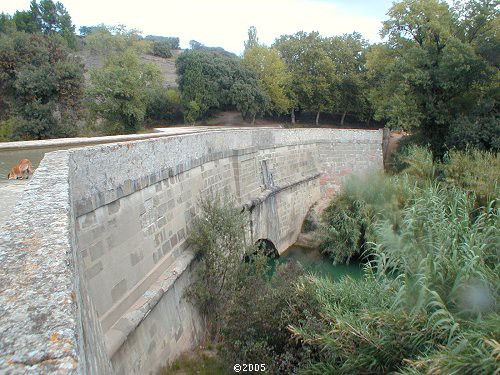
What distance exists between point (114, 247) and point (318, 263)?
967 cm

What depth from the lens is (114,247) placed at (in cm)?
443

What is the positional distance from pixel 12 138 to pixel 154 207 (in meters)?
16.4

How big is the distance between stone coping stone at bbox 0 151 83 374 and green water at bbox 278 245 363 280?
10.7m

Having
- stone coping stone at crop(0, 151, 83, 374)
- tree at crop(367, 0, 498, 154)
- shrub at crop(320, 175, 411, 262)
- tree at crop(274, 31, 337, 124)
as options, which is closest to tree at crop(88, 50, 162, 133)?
shrub at crop(320, 175, 411, 262)

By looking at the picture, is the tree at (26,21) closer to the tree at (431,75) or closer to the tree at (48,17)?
the tree at (48,17)

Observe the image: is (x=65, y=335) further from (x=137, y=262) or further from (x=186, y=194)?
(x=186, y=194)

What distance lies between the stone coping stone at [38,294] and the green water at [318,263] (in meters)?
10.7

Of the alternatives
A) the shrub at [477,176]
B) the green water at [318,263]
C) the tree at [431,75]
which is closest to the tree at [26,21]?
the tree at [431,75]

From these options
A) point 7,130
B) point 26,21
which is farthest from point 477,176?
point 26,21

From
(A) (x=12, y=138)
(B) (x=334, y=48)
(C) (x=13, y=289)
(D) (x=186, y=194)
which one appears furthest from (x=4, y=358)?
(B) (x=334, y=48)

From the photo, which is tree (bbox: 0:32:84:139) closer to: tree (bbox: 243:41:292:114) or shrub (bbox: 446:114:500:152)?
tree (bbox: 243:41:292:114)

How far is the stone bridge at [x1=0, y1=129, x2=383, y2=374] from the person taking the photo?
1353 millimetres

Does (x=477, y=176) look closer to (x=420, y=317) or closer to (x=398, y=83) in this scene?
(x=420, y=317)

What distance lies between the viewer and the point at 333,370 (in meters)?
4.70
